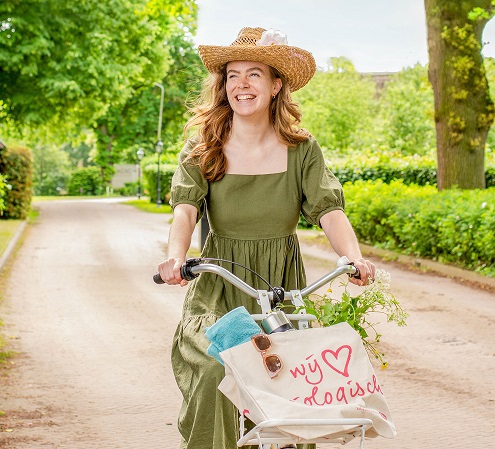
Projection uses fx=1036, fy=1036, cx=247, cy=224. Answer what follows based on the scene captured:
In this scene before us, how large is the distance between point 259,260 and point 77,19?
27.3 metres

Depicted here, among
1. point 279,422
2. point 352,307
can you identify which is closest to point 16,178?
point 352,307

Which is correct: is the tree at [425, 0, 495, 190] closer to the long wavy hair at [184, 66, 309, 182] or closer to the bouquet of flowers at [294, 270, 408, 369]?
the long wavy hair at [184, 66, 309, 182]

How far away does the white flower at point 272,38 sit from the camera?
4.07m

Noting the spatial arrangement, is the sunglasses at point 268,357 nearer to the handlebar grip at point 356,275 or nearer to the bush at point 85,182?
the handlebar grip at point 356,275

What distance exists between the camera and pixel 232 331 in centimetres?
298

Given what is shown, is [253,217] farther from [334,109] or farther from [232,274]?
[334,109]

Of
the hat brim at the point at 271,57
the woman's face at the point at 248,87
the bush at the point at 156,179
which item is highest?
the hat brim at the point at 271,57

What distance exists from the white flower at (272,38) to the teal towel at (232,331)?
1423 millimetres

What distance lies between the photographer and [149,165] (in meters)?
48.3

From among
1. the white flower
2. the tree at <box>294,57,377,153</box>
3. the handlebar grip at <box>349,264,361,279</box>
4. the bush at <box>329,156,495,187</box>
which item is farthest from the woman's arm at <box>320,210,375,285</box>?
the tree at <box>294,57,377,153</box>

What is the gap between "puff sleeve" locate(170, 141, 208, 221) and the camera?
4027 millimetres

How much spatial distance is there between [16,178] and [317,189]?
27.5m

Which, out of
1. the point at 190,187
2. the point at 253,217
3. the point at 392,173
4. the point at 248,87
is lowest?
the point at 392,173

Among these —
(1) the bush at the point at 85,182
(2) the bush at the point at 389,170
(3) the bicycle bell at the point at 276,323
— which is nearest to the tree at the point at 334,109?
(2) the bush at the point at 389,170
